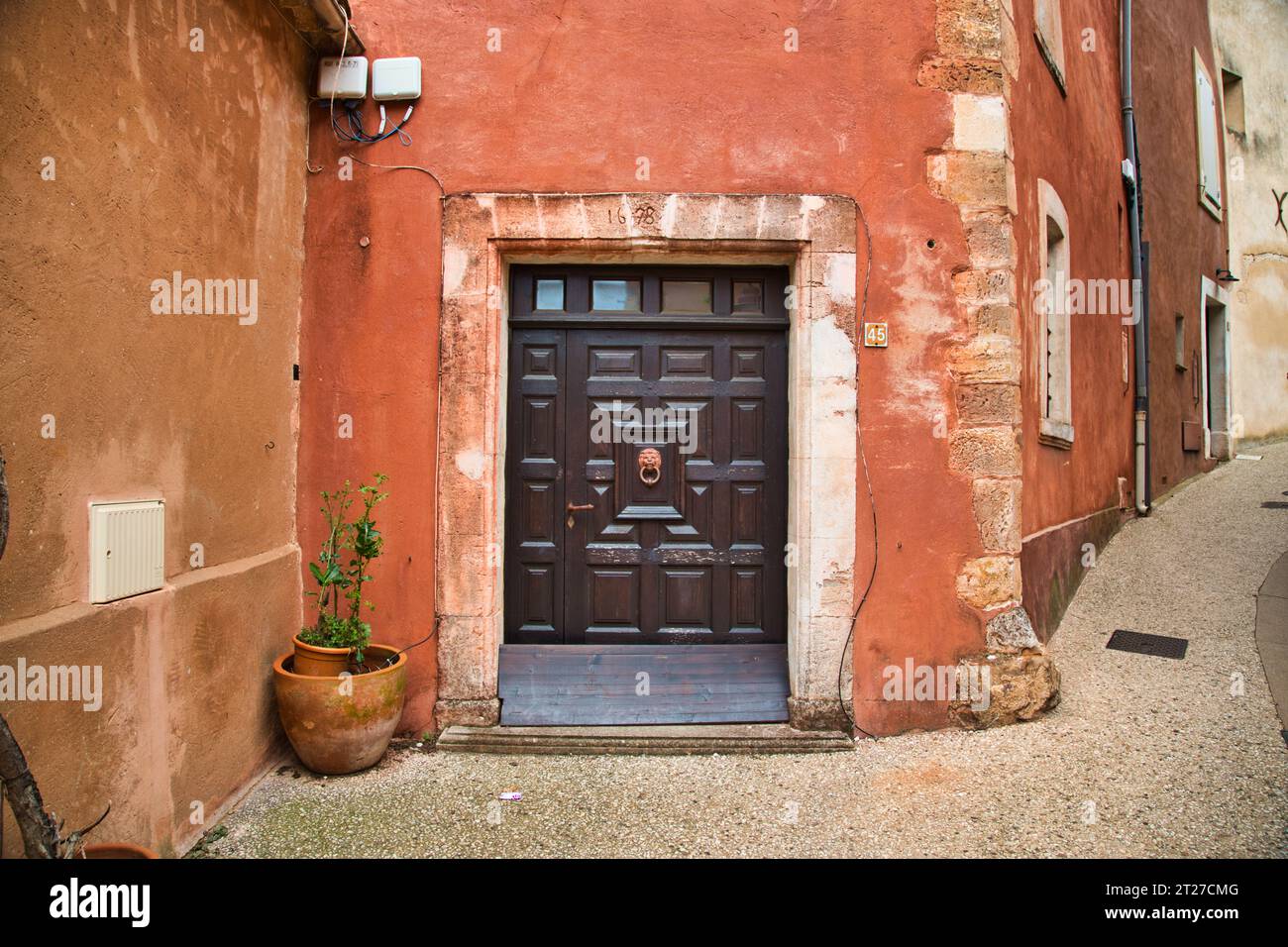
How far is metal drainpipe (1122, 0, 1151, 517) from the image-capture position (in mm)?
7387

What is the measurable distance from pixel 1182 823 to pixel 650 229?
3.56 m

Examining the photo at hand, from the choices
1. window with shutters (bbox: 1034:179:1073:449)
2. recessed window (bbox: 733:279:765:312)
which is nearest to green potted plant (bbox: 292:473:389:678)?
recessed window (bbox: 733:279:765:312)

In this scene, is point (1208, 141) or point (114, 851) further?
point (1208, 141)

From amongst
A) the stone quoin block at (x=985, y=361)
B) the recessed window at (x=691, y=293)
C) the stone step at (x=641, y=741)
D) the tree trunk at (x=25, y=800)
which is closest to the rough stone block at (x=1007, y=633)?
the stone step at (x=641, y=741)

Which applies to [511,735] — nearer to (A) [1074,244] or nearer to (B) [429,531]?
(B) [429,531]

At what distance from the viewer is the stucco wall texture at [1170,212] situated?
8.06 metres

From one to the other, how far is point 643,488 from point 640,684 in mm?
1072

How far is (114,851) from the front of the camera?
224cm

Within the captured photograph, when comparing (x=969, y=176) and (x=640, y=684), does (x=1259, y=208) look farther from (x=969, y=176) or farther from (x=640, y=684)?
(x=640, y=684)

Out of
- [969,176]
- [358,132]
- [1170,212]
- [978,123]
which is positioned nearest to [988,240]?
[969,176]

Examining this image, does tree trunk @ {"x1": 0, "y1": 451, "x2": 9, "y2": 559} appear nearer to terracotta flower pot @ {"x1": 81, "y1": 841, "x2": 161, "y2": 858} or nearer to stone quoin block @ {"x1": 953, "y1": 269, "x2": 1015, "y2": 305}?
terracotta flower pot @ {"x1": 81, "y1": 841, "x2": 161, "y2": 858}

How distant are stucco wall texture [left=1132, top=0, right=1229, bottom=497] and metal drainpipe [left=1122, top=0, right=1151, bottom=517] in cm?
42

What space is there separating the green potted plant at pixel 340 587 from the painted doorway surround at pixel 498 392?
0.41 metres

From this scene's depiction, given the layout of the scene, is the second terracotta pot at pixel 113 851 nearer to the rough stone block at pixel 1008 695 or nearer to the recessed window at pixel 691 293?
the recessed window at pixel 691 293
